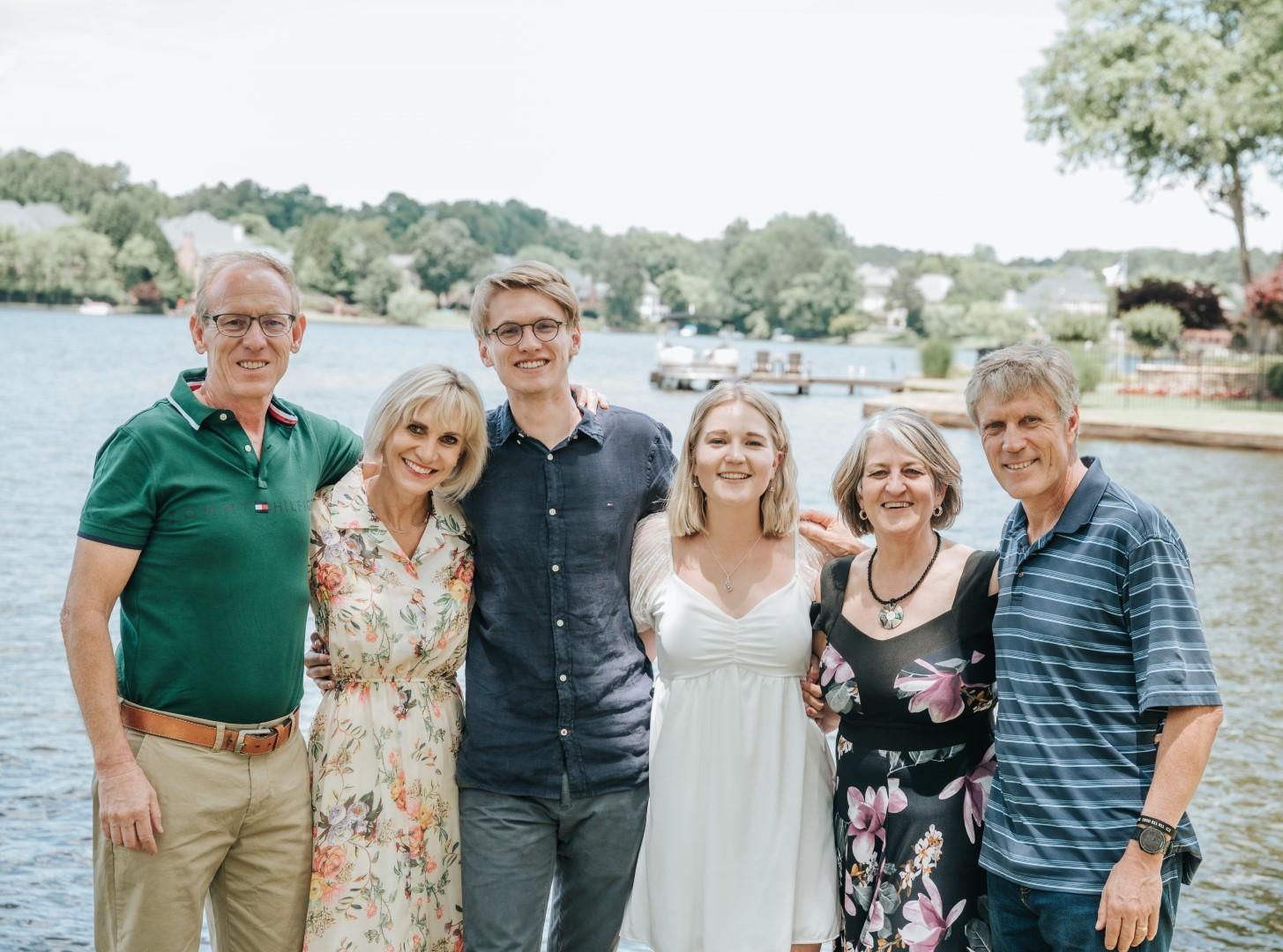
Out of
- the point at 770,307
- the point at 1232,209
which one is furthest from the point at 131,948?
the point at 770,307

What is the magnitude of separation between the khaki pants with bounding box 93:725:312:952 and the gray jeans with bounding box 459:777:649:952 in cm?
52

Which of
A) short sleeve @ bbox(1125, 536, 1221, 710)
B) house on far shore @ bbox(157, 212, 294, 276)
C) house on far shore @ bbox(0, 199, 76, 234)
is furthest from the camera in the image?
house on far shore @ bbox(157, 212, 294, 276)

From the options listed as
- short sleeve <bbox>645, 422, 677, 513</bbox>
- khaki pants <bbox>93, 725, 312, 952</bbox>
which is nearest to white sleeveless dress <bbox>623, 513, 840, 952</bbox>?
short sleeve <bbox>645, 422, 677, 513</bbox>

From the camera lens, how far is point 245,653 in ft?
11.3

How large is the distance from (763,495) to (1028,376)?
0.96 metres

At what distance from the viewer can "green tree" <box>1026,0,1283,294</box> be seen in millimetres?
37125

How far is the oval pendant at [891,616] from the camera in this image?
11.4 ft

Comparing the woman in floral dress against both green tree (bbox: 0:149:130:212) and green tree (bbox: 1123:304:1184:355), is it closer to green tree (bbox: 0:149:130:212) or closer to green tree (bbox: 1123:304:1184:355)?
green tree (bbox: 1123:304:1184:355)

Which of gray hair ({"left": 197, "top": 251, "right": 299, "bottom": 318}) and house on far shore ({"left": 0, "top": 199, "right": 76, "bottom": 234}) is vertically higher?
house on far shore ({"left": 0, "top": 199, "right": 76, "bottom": 234})

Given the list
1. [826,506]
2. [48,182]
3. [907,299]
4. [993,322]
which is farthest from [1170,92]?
[48,182]

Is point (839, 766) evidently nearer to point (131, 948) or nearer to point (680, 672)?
point (680, 672)

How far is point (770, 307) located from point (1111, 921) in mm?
143336

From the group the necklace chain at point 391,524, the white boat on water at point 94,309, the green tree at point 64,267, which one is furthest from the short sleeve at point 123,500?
the green tree at point 64,267

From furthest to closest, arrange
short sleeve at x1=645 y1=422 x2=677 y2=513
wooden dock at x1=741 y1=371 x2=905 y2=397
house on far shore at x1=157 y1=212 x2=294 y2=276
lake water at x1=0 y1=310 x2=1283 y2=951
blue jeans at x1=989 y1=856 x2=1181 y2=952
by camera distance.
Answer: house on far shore at x1=157 y1=212 x2=294 y2=276, wooden dock at x1=741 y1=371 x2=905 y2=397, lake water at x1=0 y1=310 x2=1283 y2=951, short sleeve at x1=645 y1=422 x2=677 y2=513, blue jeans at x1=989 y1=856 x2=1181 y2=952
